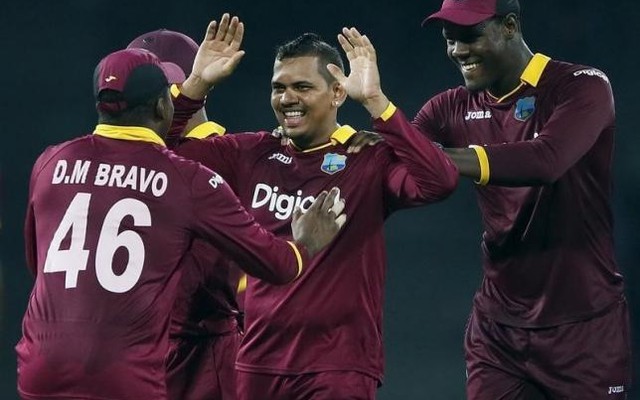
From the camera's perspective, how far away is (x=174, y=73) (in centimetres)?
438

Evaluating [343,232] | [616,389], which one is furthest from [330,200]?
[616,389]

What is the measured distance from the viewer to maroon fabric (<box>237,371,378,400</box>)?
373cm

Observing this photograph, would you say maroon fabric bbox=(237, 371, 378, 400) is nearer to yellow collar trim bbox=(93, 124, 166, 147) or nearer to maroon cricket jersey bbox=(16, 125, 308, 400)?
maroon cricket jersey bbox=(16, 125, 308, 400)

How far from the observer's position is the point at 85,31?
6.25 meters

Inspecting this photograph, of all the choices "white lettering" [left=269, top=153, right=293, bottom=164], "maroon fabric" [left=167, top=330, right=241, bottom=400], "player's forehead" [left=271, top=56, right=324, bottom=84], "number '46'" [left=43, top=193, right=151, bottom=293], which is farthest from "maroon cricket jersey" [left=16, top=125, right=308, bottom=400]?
"maroon fabric" [left=167, top=330, right=241, bottom=400]

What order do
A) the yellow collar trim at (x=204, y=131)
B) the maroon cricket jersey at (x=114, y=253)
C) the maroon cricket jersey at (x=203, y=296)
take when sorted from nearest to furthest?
1. the maroon cricket jersey at (x=114, y=253)
2. the maroon cricket jersey at (x=203, y=296)
3. the yellow collar trim at (x=204, y=131)

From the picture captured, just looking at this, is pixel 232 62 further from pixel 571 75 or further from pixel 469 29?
pixel 571 75

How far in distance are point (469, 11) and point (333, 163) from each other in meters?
0.61

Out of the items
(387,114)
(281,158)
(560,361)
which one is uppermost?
(387,114)

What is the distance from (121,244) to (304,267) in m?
0.48

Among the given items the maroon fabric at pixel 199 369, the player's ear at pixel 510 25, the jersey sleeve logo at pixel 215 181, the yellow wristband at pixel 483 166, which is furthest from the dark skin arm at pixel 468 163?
the maroon fabric at pixel 199 369

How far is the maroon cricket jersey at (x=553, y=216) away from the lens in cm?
401

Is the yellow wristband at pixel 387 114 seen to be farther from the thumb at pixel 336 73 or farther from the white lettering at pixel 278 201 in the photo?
the white lettering at pixel 278 201

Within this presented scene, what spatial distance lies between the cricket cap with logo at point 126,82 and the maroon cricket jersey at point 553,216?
0.93 meters
